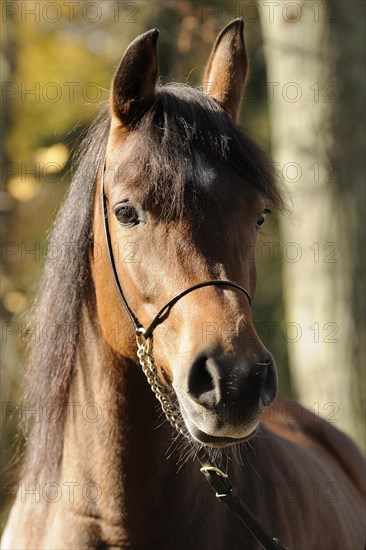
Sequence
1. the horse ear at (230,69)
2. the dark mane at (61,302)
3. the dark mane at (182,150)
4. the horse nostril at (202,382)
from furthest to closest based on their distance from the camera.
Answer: the horse ear at (230,69)
the dark mane at (61,302)
the dark mane at (182,150)
the horse nostril at (202,382)

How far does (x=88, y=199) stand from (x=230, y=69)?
831 mm

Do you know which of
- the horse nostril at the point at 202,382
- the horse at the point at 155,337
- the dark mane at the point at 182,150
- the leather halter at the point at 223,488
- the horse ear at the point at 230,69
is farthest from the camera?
the horse ear at the point at 230,69

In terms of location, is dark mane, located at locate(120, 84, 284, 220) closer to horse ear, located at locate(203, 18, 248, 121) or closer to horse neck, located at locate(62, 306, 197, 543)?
horse ear, located at locate(203, 18, 248, 121)

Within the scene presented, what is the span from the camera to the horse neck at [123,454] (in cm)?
275

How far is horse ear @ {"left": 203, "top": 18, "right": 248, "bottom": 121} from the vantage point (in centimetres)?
314

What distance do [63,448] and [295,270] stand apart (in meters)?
3.71

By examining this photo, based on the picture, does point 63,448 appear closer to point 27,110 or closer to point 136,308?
point 136,308

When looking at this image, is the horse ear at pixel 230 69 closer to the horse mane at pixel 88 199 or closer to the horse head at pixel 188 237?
the horse head at pixel 188 237

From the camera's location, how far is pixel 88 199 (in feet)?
9.67

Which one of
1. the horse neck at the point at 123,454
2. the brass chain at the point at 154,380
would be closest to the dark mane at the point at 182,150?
the brass chain at the point at 154,380

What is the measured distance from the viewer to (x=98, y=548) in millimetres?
2730

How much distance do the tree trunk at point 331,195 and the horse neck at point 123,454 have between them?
349 cm

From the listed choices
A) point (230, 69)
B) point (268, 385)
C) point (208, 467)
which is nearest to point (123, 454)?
point (208, 467)

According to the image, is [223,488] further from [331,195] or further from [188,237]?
[331,195]
